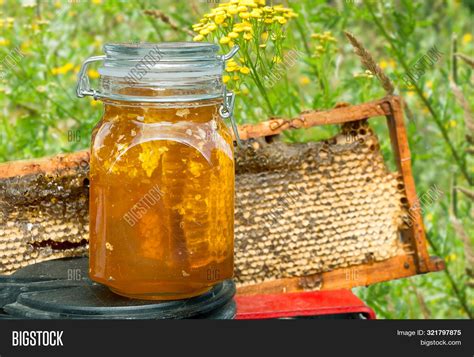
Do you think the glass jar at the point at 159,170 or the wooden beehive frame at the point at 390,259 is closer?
the glass jar at the point at 159,170

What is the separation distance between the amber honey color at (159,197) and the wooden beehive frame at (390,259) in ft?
1.71

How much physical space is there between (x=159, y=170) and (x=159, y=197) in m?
0.06

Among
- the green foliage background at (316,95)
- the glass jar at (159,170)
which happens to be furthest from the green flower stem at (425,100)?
the glass jar at (159,170)

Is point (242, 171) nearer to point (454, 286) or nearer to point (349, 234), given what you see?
point (349, 234)

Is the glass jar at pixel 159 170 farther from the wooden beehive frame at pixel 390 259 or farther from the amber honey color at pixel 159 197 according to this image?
the wooden beehive frame at pixel 390 259

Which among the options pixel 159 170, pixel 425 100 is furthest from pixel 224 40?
pixel 425 100

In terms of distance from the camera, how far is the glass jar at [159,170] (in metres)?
1.74

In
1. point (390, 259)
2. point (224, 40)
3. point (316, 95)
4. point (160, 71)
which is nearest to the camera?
point (160, 71)

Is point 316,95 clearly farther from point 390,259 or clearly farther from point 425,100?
point 390,259

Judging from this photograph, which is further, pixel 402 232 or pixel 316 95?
pixel 316 95

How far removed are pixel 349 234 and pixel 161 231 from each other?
0.78 metres

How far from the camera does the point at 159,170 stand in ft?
5.74

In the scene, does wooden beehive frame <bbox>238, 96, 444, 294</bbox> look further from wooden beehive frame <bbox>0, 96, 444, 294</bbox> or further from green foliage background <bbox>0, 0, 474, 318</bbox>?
green foliage background <bbox>0, 0, 474, 318</bbox>

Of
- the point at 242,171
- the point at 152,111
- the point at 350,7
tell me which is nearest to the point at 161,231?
the point at 152,111
